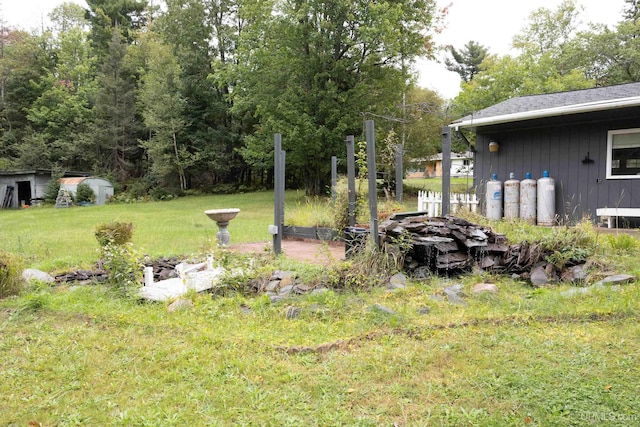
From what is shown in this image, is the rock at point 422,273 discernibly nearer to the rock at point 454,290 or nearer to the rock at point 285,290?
the rock at point 454,290

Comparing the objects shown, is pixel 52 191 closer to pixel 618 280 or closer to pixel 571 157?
pixel 571 157

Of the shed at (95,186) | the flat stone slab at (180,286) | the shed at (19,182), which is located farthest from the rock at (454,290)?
the shed at (19,182)

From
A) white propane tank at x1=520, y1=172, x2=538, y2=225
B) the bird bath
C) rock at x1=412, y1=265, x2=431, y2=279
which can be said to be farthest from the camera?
white propane tank at x1=520, y1=172, x2=538, y2=225

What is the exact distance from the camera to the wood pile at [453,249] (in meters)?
4.70

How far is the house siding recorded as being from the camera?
816cm

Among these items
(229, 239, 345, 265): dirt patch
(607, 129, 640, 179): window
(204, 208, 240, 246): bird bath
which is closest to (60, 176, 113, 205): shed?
(204, 208, 240, 246): bird bath

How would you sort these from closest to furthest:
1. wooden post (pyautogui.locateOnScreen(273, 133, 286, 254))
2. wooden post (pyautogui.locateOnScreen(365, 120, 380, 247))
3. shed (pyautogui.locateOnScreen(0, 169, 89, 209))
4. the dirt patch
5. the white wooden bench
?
wooden post (pyautogui.locateOnScreen(365, 120, 380, 247)) < the dirt patch < wooden post (pyautogui.locateOnScreen(273, 133, 286, 254)) < the white wooden bench < shed (pyautogui.locateOnScreen(0, 169, 89, 209))

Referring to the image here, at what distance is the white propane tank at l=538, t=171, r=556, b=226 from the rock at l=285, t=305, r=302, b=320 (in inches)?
279

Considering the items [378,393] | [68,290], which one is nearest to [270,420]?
[378,393]

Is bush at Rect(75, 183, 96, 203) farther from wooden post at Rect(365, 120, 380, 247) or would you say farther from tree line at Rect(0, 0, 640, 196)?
wooden post at Rect(365, 120, 380, 247)

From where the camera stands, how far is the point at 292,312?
11.5 ft

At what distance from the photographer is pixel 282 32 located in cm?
1589

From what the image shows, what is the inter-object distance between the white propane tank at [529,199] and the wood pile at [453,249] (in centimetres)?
455

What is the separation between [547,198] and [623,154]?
1.52m
